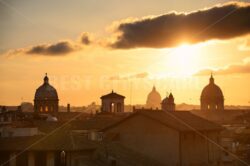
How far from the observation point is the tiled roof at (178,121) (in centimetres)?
4406

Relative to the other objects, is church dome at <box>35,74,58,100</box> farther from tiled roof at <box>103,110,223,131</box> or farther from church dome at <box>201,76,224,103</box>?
tiled roof at <box>103,110,223,131</box>

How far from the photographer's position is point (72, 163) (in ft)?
117

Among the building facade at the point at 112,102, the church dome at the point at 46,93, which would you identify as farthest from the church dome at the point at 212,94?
the church dome at the point at 46,93

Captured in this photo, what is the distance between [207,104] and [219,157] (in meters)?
91.2

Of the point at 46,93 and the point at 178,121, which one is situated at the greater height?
the point at 46,93

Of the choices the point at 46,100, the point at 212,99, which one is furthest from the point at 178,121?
the point at 212,99

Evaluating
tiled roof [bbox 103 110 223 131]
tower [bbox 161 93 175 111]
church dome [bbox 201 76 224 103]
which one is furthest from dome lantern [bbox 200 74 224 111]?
tiled roof [bbox 103 110 223 131]

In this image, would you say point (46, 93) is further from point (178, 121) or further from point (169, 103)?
point (178, 121)

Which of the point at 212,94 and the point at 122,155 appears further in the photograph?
the point at 212,94

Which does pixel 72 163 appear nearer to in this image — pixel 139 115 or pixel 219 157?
pixel 139 115

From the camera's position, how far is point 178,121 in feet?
155

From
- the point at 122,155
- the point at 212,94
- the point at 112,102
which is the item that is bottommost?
the point at 122,155

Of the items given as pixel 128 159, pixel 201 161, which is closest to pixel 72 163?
pixel 128 159

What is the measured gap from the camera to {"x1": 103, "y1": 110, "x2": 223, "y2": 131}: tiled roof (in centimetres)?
4406
